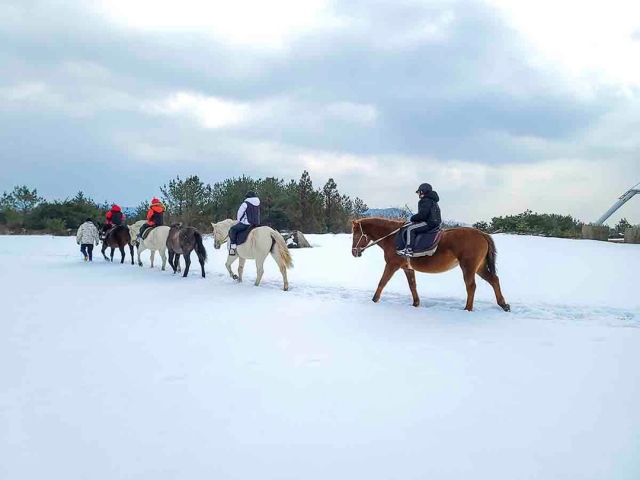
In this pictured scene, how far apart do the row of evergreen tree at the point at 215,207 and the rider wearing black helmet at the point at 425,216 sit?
21.7 meters

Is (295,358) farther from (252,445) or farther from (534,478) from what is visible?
(534,478)

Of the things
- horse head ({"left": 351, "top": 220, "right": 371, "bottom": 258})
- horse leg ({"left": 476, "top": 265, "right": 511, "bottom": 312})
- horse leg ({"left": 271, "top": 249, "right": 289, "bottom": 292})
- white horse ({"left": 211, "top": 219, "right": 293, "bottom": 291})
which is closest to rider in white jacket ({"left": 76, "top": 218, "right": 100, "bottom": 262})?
white horse ({"left": 211, "top": 219, "right": 293, "bottom": 291})

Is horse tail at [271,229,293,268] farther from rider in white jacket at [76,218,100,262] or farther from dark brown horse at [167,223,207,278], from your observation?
rider in white jacket at [76,218,100,262]

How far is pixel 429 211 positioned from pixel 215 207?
2605 cm

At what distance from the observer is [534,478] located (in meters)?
2.17

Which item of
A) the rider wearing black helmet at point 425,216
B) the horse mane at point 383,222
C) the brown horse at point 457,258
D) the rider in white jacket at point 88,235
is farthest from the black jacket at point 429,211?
the rider in white jacket at point 88,235

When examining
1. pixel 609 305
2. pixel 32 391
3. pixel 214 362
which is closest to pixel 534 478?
pixel 214 362

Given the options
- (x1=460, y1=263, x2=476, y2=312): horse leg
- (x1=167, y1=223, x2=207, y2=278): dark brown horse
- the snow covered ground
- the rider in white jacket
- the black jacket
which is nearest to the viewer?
the snow covered ground

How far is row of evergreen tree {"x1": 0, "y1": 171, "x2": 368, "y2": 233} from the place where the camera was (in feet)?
92.5

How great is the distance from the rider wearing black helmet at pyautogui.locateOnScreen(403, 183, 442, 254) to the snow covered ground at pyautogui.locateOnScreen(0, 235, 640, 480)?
3.90ft

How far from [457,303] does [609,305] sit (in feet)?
7.87

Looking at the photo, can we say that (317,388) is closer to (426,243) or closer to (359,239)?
(426,243)

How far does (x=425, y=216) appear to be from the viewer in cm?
617

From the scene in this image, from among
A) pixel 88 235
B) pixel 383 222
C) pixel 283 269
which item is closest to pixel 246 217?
pixel 283 269
